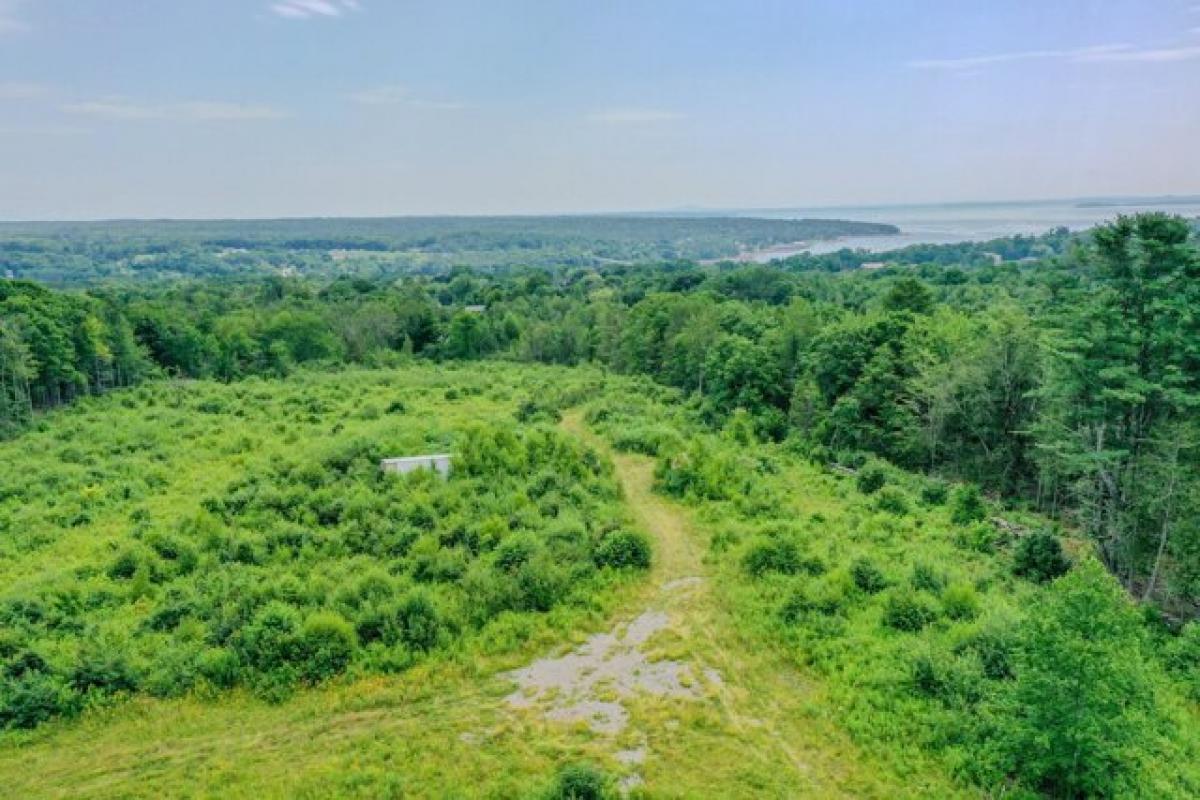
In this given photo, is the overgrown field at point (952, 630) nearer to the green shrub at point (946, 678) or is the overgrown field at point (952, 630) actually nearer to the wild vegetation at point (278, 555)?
the green shrub at point (946, 678)

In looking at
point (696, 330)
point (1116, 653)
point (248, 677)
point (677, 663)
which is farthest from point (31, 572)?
point (696, 330)

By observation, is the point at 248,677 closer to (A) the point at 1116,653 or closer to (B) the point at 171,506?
(B) the point at 171,506

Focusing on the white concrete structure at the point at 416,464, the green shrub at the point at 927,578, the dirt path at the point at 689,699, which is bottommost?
the dirt path at the point at 689,699

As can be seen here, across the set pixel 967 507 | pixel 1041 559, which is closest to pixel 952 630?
pixel 1041 559

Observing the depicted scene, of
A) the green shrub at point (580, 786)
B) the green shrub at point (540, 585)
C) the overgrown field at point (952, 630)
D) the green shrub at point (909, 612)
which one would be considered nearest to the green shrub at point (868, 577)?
the overgrown field at point (952, 630)

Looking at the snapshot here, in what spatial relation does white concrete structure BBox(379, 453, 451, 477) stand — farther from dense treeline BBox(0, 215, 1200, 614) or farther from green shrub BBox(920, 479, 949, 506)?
green shrub BBox(920, 479, 949, 506)

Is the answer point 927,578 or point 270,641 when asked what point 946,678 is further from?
point 270,641

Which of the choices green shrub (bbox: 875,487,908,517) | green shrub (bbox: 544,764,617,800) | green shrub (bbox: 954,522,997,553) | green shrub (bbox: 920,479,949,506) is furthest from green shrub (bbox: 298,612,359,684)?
green shrub (bbox: 920,479,949,506)
